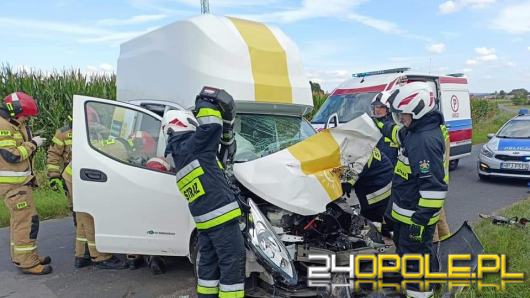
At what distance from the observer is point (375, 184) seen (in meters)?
4.77

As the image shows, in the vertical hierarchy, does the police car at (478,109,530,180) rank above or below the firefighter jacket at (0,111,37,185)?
below

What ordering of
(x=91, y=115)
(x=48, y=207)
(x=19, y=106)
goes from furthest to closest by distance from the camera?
(x=48, y=207), (x=19, y=106), (x=91, y=115)

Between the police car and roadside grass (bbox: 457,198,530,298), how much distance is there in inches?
125

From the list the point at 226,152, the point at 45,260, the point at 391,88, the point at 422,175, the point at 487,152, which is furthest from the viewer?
the point at 487,152

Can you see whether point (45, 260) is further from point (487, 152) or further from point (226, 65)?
point (487, 152)

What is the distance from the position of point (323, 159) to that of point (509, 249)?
2.45 m

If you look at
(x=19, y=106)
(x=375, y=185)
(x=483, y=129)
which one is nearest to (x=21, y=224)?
(x=19, y=106)

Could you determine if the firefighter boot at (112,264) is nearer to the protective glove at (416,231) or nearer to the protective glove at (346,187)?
the protective glove at (346,187)

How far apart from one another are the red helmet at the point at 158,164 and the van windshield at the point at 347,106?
5.75 metres

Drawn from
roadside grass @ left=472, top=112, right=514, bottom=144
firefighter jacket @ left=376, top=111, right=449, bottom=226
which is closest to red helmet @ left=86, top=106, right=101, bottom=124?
firefighter jacket @ left=376, top=111, right=449, bottom=226

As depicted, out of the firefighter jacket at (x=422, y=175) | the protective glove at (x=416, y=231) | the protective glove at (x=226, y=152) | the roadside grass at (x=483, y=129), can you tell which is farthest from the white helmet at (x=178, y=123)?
the roadside grass at (x=483, y=129)

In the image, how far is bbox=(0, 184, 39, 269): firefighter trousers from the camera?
16.6ft

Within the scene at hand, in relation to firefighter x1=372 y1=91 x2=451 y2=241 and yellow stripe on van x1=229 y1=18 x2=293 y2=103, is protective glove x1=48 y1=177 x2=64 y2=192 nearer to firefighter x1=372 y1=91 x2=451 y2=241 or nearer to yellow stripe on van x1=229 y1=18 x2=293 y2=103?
yellow stripe on van x1=229 y1=18 x2=293 y2=103

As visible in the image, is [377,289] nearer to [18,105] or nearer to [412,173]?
[412,173]
